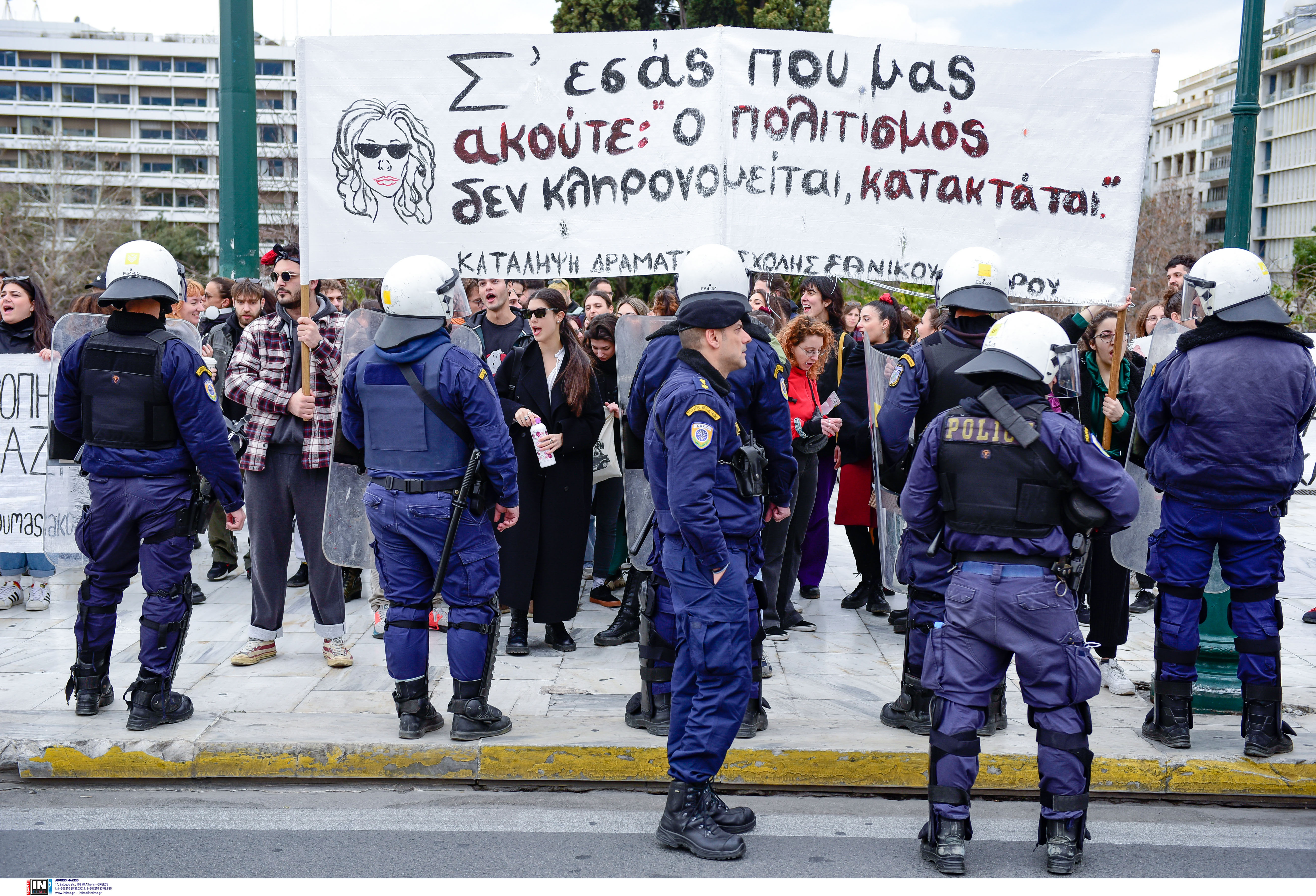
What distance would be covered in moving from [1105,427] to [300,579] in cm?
542

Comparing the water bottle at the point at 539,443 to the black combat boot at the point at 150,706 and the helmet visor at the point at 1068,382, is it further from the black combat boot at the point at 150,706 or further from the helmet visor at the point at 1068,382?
the helmet visor at the point at 1068,382

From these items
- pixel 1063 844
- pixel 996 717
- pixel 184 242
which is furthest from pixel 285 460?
pixel 184 242

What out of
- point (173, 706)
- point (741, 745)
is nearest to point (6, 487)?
point (173, 706)

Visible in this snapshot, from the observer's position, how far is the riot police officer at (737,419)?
447 centimetres

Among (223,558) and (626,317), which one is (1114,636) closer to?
(626,317)

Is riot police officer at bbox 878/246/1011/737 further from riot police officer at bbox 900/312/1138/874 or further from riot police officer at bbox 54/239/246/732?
riot police officer at bbox 54/239/246/732

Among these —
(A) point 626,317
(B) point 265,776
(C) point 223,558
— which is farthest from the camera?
(C) point 223,558

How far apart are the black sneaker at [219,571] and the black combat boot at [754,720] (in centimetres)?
479

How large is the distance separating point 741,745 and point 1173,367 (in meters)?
2.47

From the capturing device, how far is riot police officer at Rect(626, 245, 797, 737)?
4.47 meters

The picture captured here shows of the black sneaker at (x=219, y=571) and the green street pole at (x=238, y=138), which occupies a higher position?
the green street pole at (x=238, y=138)

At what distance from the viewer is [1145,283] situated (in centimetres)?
4241

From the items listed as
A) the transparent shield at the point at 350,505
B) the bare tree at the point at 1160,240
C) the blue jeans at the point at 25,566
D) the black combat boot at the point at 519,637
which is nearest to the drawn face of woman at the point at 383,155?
the transparent shield at the point at 350,505

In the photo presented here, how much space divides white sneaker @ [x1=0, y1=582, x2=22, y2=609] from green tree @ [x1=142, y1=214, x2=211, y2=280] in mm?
55119
